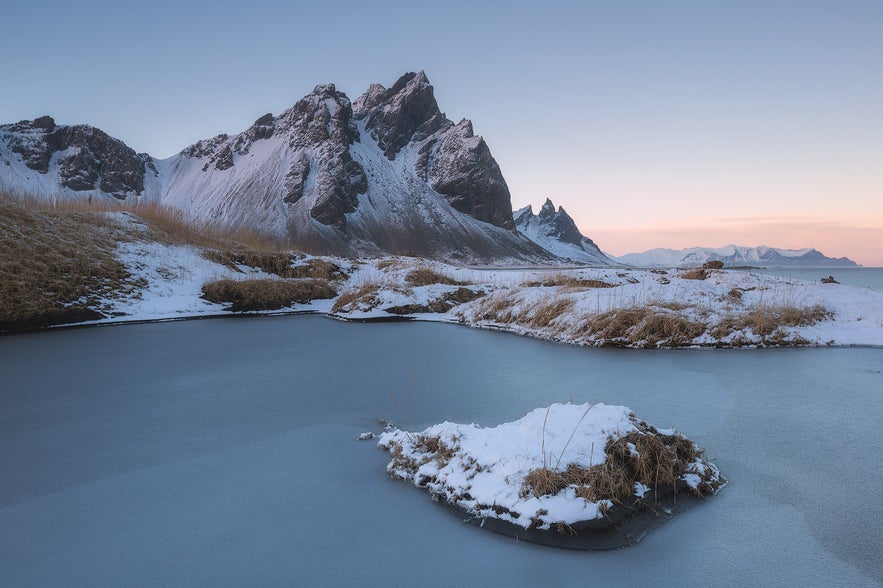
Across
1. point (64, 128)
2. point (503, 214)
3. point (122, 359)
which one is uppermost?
point (64, 128)

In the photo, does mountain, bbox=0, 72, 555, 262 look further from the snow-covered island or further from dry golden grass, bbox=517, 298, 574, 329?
the snow-covered island

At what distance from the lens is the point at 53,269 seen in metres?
18.4

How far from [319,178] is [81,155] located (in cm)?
7572

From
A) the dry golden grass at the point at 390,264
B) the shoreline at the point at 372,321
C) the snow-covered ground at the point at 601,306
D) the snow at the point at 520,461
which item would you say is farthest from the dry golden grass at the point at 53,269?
the snow at the point at 520,461

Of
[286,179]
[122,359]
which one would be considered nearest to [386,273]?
[122,359]

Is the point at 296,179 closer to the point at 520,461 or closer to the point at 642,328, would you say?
the point at 642,328

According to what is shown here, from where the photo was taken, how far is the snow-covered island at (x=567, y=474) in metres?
4.20

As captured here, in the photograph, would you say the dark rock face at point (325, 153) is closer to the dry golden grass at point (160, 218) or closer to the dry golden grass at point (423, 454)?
the dry golden grass at point (160, 218)

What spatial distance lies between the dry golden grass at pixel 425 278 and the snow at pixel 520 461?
64.5 ft

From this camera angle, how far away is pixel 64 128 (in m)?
164

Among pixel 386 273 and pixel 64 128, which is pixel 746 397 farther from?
pixel 64 128

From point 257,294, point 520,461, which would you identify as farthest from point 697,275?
point 520,461

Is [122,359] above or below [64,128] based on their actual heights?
below

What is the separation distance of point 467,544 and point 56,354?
12.4m
